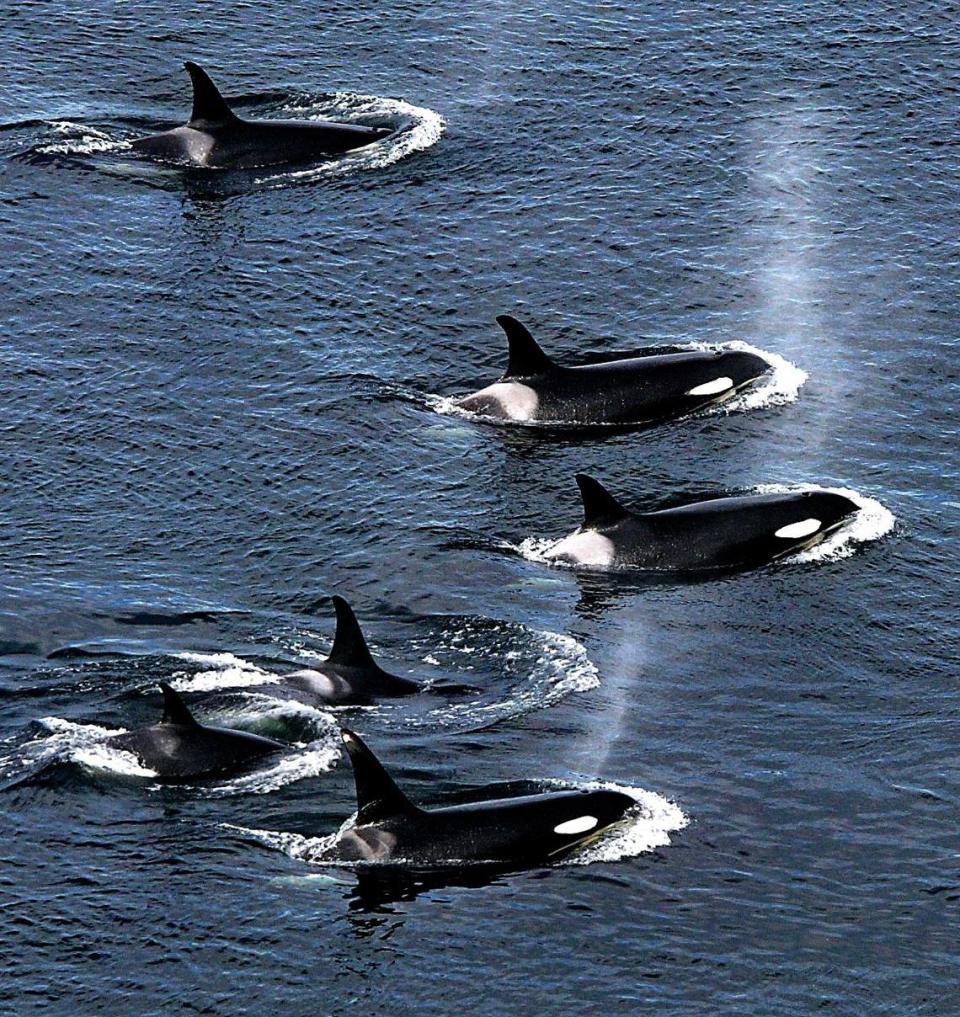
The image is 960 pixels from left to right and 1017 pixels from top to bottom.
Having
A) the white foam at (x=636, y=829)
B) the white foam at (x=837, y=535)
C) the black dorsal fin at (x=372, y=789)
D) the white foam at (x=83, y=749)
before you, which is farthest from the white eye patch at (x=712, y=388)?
the black dorsal fin at (x=372, y=789)

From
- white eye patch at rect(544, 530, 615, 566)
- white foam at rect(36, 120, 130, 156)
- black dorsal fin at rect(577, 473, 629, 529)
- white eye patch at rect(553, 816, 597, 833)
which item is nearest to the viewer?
white eye patch at rect(553, 816, 597, 833)

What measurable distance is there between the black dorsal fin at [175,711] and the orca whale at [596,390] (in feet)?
47.6

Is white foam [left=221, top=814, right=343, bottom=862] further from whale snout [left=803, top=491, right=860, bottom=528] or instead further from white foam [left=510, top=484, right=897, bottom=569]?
whale snout [left=803, top=491, right=860, bottom=528]

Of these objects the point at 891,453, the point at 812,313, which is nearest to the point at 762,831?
the point at 891,453

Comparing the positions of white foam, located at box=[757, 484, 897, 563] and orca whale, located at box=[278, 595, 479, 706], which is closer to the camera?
orca whale, located at box=[278, 595, 479, 706]

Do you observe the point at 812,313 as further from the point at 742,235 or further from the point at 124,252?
the point at 124,252

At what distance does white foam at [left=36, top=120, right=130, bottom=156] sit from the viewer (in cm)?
5972

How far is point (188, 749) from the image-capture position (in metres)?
35.7

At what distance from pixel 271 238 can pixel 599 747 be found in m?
22.9

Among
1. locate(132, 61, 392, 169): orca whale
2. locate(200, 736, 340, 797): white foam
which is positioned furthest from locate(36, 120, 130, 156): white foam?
locate(200, 736, 340, 797): white foam

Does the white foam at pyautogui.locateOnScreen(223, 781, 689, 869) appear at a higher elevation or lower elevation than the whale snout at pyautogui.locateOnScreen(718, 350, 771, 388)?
lower

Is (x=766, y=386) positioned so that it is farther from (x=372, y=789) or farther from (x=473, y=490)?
(x=372, y=789)

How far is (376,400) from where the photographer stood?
49219mm

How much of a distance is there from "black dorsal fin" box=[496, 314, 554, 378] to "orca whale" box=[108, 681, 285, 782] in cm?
1417
